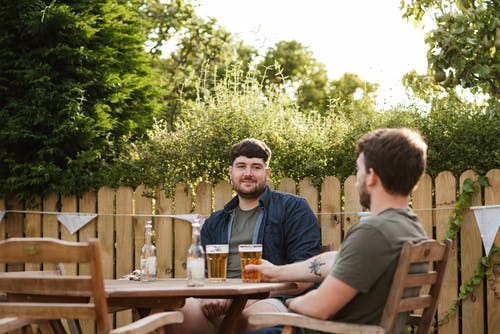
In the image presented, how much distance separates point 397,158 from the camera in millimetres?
3395

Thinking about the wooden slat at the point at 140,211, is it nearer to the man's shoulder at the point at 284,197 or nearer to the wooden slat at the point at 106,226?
the wooden slat at the point at 106,226

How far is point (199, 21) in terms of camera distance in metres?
13.2

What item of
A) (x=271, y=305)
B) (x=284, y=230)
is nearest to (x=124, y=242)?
(x=284, y=230)

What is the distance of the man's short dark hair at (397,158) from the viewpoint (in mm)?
3398

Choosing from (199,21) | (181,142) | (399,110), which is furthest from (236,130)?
(199,21)

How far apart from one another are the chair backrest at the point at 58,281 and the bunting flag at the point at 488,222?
3403 millimetres

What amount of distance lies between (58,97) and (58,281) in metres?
3.80

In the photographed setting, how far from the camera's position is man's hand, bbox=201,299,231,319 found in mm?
4602

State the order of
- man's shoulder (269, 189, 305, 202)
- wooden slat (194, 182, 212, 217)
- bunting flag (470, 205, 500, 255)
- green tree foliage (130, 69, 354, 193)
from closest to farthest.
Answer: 1. man's shoulder (269, 189, 305, 202)
2. bunting flag (470, 205, 500, 255)
3. wooden slat (194, 182, 212, 217)
4. green tree foliage (130, 69, 354, 193)

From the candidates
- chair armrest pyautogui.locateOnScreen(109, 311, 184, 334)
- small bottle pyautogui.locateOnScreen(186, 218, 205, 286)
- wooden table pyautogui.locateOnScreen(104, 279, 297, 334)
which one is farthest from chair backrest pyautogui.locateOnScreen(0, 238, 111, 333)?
small bottle pyautogui.locateOnScreen(186, 218, 205, 286)

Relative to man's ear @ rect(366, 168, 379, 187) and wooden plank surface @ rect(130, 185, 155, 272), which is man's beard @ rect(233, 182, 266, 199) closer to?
wooden plank surface @ rect(130, 185, 155, 272)

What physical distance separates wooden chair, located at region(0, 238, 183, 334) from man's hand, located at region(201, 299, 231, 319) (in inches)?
43.3

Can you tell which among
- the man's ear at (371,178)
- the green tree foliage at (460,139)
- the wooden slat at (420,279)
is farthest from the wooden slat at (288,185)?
the man's ear at (371,178)

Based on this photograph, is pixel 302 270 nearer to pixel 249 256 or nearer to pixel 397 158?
pixel 249 256
